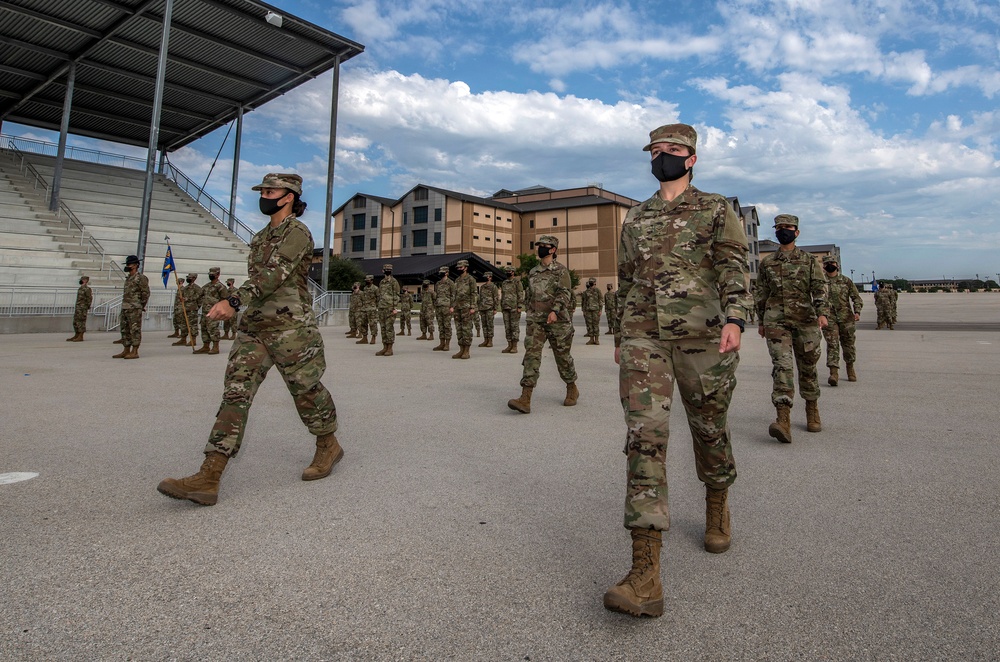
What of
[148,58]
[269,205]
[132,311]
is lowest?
[132,311]

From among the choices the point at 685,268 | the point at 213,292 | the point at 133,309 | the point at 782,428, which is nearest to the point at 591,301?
the point at 213,292

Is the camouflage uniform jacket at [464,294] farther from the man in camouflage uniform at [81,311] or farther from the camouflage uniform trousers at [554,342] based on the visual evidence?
the man in camouflage uniform at [81,311]

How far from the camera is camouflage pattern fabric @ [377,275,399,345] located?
43.9 feet

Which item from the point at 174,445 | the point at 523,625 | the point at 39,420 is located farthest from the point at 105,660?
the point at 39,420

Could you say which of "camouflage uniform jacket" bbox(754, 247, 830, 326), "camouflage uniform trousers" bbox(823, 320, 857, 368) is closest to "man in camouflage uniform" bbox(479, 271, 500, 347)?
"camouflage uniform trousers" bbox(823, 320, 857, 368)

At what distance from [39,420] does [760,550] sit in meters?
6.37

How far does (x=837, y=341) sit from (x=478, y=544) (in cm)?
803

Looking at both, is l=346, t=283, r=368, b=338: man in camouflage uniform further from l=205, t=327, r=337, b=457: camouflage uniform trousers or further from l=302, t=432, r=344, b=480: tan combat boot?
l=205, t=327, r=337, b=457: camouflage uniform trousers

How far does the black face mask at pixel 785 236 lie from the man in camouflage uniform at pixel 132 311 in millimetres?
11216

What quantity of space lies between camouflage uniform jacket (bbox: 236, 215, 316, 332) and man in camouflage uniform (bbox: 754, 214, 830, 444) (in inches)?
162

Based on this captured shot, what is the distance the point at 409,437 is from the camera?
530 cm

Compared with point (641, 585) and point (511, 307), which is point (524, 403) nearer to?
point (641, 585)

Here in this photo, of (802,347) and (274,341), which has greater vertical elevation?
(274,341)

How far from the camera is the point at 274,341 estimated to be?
12.5ft
